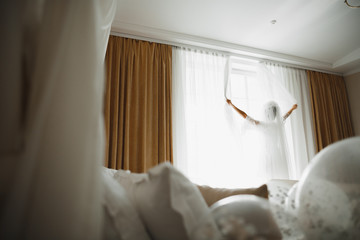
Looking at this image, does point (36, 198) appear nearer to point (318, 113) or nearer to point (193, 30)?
point (193, 30)

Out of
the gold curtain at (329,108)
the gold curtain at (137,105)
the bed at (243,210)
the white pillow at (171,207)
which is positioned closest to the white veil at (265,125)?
the gold curtain at (137,105)

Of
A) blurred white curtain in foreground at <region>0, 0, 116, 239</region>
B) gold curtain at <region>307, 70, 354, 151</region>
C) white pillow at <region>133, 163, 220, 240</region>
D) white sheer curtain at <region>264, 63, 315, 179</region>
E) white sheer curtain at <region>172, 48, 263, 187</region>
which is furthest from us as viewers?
gold curtain at <region>307, 70, 354, 151</region>

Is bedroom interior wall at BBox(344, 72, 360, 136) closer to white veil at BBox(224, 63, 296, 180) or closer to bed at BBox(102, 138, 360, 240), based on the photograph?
white veil at BBox(224, 63, 296, 180)

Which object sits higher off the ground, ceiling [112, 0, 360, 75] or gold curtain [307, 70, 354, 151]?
ceiling [112, 0, 360, 75]

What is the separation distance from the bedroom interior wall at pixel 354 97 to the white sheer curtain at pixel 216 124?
1576 millimetres

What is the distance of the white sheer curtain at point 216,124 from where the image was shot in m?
2.79

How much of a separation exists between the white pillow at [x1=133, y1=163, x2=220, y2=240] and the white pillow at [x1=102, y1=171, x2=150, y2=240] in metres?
0.02

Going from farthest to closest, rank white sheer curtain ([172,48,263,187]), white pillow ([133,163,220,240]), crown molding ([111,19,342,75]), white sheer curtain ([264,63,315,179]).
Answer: white sheer curtain ([264,63,315,179])
white sheer curtain ([172,48,263,187])
crown molding ([111,19,342,75])
white pillow ([133,163,220,240])

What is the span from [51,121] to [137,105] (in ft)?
7.20

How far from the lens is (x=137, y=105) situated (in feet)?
8.54

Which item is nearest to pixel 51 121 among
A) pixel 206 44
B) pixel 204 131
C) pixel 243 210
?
pixel 243 210

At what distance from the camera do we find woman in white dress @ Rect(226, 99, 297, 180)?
2.52 m

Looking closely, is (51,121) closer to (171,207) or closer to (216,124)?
(171,207)

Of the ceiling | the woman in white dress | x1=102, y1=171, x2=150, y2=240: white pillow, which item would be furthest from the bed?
the ceiling
